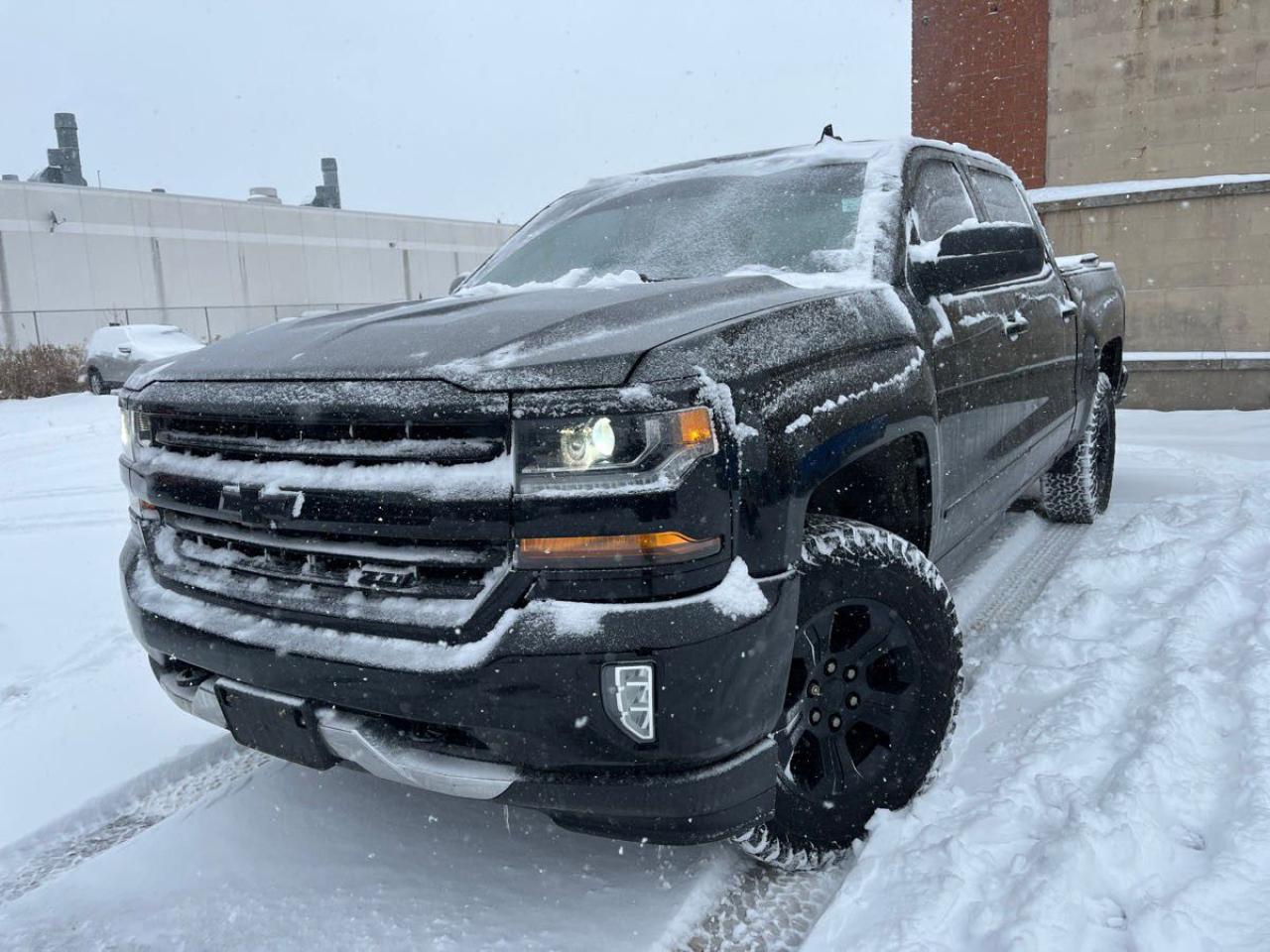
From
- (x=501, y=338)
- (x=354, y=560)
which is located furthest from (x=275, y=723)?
(x=501, y=338)

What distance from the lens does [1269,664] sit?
9.99 ft

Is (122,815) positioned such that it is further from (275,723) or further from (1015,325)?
(1015,325)

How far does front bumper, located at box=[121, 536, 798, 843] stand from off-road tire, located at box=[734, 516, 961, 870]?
21 centimetres

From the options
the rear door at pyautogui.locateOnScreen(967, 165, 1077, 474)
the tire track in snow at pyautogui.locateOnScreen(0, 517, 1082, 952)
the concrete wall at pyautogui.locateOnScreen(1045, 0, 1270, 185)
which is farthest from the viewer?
the concrete wall at pyautogui.locateOnScreen(1045, 0, 1270, 185)

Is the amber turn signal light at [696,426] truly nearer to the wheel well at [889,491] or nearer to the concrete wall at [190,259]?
the wheel well at [889,491]

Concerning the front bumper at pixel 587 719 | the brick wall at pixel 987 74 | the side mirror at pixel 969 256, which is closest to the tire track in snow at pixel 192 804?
the front bumper at pixel 587 719

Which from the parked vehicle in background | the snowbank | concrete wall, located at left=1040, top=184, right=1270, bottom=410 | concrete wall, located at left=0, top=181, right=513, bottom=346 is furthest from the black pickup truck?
concrete wall, located at left=0, top=181, right=513, bottom=346

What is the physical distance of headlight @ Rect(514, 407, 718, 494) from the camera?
5.76 feet

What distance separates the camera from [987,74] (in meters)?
10.5

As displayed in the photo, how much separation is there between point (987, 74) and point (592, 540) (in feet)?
34.6

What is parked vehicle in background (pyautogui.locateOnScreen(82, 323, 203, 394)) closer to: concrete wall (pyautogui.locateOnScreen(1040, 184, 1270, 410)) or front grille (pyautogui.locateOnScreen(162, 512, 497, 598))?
concrete wall (pyautogui.locateOnScreen(1040, 184, 1270, 410))

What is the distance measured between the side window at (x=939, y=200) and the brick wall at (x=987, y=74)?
765 centimetres

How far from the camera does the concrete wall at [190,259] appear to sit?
2594 cm

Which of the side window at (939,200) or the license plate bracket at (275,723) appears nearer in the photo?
the license plate bracket at (275,723)
